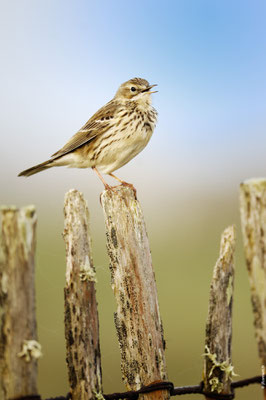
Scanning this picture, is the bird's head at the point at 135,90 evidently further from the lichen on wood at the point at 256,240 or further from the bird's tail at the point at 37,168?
the lichen on wood at the point at 256,240

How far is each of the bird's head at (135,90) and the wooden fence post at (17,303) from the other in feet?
13.1

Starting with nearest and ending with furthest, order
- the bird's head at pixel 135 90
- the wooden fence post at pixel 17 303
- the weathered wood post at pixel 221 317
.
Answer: the wooden fence post at pixel 17 303
the weathered wood post at pixel 221 317
the bird's head at pixel 135 90

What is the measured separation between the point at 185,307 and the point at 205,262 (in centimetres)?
281

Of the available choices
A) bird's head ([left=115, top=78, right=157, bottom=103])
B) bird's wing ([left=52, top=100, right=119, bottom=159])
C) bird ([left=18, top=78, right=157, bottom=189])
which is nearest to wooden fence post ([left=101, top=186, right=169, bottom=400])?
bird ([left=18, top=78, right=157, bottom=189])

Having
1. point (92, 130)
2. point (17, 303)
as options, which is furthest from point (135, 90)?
point (17, 303)

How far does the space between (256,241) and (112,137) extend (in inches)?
147

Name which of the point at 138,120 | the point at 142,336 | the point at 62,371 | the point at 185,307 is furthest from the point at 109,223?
the point at 185,307

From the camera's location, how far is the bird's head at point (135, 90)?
645 centimetres

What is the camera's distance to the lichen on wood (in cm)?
256

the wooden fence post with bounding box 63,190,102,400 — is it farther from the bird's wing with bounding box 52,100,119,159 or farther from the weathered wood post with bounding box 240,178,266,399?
the bird's wing with bounding box 52,100,119,159

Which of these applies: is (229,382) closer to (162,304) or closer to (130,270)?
(130,270)

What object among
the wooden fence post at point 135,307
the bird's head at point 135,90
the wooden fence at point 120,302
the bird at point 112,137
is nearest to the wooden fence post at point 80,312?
the wooden fence at point 120,302

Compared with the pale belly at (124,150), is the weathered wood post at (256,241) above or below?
below

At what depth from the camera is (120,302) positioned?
326cm
